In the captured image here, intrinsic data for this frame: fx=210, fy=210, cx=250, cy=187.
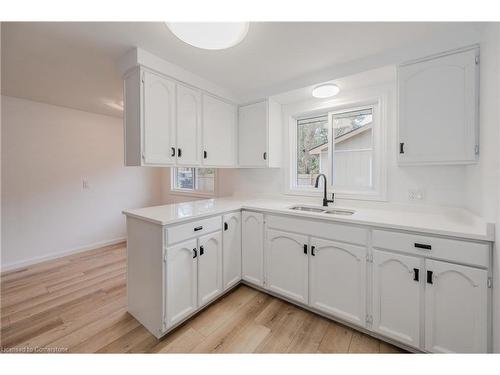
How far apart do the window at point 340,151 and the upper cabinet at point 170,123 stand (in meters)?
0.97

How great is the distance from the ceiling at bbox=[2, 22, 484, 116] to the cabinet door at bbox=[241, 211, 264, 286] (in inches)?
57.5

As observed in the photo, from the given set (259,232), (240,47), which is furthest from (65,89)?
(259,232)

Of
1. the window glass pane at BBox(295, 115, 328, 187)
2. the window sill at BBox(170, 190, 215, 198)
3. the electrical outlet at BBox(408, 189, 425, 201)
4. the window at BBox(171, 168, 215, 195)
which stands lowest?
the window sill at BBox(170, 190, 215, 198)

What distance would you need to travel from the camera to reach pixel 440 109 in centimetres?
151

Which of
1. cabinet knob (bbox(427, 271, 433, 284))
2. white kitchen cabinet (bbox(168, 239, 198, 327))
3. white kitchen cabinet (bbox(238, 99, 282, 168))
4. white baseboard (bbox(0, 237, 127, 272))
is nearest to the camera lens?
cabinet knob (bbox(427, 271, 433, 284))

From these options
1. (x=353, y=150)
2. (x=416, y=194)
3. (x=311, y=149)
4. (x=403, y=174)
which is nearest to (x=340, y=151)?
(x=353, y=150)

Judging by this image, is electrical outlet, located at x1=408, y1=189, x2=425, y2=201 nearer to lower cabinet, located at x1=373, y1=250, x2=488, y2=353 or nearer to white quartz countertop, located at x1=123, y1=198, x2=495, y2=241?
white quartz countertop, located at x1=123, y1=198, x2=495, y2=241

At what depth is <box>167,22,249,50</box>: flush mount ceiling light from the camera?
1.20 m

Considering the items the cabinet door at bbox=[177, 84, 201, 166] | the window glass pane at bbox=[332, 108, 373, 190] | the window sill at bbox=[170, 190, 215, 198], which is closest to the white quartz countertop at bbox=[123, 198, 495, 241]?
the window glass pane at bbox=[332, 108, 373, 190]

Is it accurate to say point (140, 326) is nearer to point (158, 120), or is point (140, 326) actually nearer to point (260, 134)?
point (158, 120)

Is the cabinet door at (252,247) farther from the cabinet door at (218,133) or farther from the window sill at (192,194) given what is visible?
the window sill at (192,194)

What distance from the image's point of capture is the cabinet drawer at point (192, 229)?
5.24ft

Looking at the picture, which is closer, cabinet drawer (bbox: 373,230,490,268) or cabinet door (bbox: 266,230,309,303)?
cabinet drawer (bbox: 373,230,490,268)
